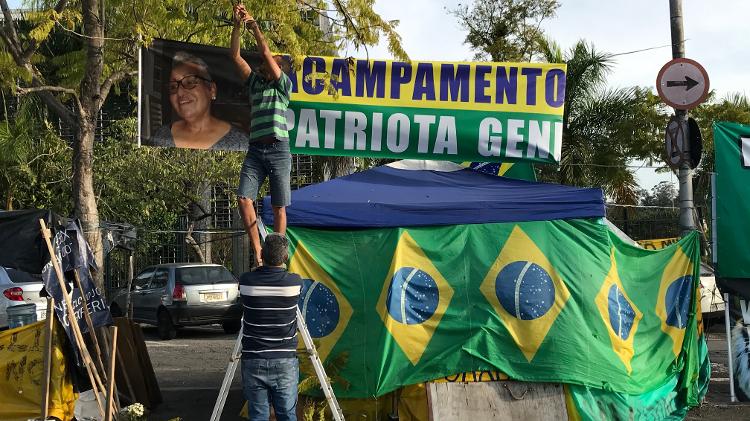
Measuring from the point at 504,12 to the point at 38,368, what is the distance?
1852cm

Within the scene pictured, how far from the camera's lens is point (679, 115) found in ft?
33.5

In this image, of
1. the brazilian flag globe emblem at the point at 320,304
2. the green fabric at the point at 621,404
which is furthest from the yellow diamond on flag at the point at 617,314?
the brazilian flag globe emblem at the point at 320,304

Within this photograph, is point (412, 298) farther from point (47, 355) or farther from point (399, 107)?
point (47, 355)

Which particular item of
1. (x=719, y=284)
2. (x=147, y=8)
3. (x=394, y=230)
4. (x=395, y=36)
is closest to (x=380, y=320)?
(x=394, y=230)

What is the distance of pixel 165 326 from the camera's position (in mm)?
17844

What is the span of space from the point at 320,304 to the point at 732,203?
4659 mm

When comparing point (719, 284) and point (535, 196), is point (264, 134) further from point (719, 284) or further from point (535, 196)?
point (719, 284)

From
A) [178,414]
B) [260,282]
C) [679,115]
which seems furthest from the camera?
[679,115]

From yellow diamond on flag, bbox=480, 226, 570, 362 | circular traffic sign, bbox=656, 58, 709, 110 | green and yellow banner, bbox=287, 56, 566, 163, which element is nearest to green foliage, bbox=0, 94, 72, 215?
green and yellow banner, bbox=287, 56, 566, 163

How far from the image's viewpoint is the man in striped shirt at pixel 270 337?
6059 millimetres

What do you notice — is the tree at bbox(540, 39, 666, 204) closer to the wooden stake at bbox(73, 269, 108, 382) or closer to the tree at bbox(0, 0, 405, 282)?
the tree at bbox(0, 0, 405, 282)

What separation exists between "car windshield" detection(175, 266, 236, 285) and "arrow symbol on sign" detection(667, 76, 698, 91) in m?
10.7

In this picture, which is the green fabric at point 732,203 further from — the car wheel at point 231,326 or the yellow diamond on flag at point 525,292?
the car wheel at point 231,326

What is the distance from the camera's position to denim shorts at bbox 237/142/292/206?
718 cm
